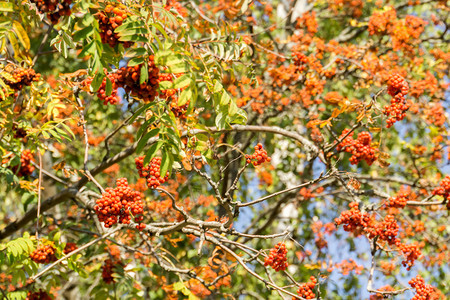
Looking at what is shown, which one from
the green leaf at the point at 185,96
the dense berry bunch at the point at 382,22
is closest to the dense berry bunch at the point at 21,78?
the green leaf at the point at 185,96

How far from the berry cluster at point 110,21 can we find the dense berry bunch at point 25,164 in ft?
8.42

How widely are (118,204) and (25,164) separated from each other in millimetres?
2281

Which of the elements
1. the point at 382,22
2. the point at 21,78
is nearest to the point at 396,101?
the point at 21,78

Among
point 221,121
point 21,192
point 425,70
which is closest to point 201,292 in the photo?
point 21,192

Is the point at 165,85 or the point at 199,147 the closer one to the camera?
the point at 165,85

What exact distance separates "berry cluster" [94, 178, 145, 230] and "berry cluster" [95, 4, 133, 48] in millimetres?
914

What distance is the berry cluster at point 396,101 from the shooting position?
3930mm

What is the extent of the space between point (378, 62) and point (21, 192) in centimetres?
423

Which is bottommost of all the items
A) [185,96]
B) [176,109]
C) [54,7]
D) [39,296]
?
[39,296]

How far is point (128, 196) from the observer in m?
3.26

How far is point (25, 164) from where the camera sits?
16.7 feet

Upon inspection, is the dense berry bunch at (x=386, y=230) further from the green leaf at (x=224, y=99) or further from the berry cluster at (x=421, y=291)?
the green leaf at (x=224, y=99)

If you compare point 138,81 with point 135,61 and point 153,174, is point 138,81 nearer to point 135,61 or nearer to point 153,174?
point 135,61

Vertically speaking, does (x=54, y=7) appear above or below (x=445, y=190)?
above
